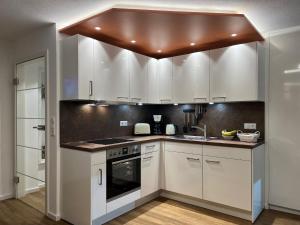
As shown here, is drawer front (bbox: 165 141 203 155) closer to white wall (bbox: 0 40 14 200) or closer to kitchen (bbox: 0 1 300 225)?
kitchen (bbox: 0 1 300 225)

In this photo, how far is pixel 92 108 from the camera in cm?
311

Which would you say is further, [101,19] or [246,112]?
[246,112]

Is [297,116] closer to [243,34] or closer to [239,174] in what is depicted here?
[239,174]

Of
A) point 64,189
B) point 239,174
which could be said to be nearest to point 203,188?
point 239,174

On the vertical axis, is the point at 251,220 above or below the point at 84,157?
below

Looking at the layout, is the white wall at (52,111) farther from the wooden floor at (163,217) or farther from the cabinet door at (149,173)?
the cabinet door at (149,173)

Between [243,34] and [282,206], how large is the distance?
2.34m

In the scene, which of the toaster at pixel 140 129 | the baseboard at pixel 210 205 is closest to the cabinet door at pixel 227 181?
the baseboard at pixel 210 205

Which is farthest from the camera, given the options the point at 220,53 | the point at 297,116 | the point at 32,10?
the point at 220,53

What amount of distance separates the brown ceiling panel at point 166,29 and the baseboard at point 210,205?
225 cm

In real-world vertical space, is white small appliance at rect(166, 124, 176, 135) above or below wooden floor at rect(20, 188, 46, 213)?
above

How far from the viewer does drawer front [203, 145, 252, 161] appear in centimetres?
260

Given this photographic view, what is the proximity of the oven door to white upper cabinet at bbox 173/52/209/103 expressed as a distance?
3.93ft

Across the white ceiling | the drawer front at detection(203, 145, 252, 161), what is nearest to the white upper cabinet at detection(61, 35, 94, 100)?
the white ceiling
